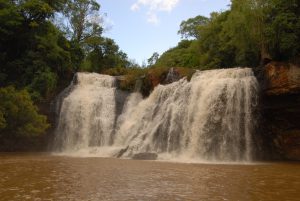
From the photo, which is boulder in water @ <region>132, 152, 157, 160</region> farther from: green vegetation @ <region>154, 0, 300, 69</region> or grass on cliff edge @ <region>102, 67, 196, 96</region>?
green vegetation @ <region>154, 0, 300, 69</region>

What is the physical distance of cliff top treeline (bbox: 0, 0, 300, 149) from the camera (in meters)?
24.7

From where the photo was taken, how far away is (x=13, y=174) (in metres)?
13.2

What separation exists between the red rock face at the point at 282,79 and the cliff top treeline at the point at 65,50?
3.19ft

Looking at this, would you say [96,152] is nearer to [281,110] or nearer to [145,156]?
[145,156]

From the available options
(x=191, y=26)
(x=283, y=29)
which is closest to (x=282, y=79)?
(x=283, y=29)

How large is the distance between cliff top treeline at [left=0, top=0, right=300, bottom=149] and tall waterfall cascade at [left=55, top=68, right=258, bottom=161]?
6.67ft

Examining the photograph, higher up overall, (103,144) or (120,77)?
(120,77)

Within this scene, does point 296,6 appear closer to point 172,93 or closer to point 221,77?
point 221,77

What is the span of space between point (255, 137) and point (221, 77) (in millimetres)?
4163

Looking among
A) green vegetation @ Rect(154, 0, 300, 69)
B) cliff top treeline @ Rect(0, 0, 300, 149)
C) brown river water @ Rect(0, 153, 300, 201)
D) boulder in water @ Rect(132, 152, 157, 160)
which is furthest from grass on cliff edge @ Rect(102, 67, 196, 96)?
brown river water @ Rect(0, 153, 300, 201)

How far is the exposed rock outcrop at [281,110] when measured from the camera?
857 inches

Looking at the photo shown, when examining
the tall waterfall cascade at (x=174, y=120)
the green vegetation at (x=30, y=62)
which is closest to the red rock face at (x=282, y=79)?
the tall waterfall cascade at (x=174, y=120)

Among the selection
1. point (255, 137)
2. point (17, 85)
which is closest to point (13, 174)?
point (255, 137)

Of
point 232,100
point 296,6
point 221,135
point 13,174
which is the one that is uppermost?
point 296,6
